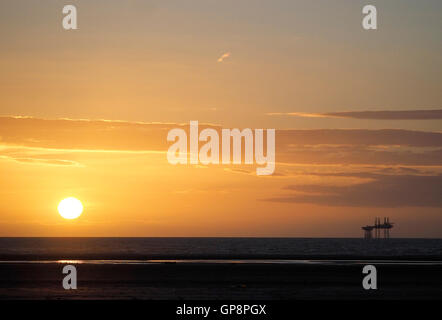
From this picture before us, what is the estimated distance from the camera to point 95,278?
54.2 meters

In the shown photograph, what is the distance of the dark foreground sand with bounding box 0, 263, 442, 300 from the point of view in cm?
4356

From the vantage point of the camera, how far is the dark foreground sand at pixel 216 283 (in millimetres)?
43562

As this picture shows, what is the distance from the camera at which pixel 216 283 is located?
52.6m

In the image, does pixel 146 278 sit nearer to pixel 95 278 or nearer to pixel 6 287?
pixel 95 278

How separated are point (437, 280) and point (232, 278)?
16.4 m

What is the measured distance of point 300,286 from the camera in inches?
1962

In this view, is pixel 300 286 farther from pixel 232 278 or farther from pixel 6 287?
pixel 6 287

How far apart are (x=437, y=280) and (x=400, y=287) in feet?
24.4
